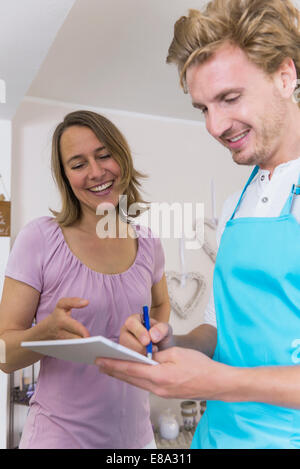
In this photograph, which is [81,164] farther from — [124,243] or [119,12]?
[119,12]

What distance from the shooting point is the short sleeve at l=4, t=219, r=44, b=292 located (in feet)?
2.44

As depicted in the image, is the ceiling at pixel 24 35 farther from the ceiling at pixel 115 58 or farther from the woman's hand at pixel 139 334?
the woman's hand at pixel 139 334

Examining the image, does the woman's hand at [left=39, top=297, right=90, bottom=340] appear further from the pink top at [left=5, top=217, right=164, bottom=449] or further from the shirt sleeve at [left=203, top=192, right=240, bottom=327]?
the shirt sleeve at [left=203, top=192, right=240, bottom=327]

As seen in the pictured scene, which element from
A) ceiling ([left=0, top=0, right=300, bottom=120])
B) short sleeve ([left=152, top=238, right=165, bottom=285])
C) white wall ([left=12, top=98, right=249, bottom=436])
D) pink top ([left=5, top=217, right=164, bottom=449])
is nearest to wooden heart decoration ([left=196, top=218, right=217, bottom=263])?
white wall ([left=12, top=98, right=249, bottom=436])

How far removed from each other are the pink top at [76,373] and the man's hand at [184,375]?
0.32 meters

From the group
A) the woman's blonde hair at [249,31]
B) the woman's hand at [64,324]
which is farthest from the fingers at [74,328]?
the woman's blonde hair at [249,31]

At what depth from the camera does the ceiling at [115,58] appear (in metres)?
1.19

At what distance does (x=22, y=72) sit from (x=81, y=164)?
0.38 meters

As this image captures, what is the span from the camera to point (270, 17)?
626 mm

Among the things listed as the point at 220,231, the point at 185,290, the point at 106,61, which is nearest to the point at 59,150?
the point at 220,231

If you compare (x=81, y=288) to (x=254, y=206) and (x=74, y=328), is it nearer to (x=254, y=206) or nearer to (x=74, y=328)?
(x=74, y=328)

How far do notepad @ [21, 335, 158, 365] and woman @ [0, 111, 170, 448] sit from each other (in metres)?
0.13
